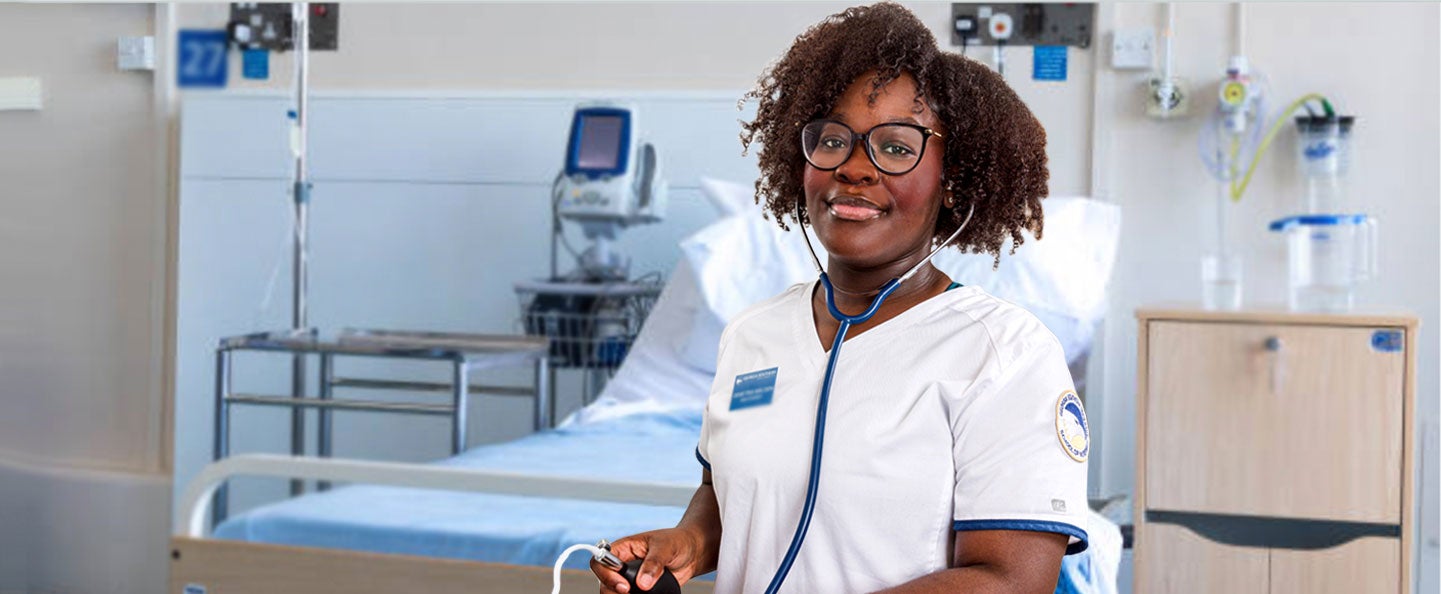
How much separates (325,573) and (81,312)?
1.54 metres

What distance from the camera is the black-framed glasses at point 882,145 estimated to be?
3.33 feet

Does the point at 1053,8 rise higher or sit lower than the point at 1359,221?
higher

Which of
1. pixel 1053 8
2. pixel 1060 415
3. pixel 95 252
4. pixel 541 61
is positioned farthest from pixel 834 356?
pixel 95 252

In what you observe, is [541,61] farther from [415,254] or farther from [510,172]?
[415,254]

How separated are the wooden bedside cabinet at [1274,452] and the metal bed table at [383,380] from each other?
1405mm

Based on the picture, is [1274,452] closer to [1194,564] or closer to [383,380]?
[1194,564]

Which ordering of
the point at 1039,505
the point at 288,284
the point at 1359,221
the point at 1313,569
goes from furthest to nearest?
1. the point at 288,284
2. the point at 1359,221
3. the point at 1313,569
4. the point at 1039,505

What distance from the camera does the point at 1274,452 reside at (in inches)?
96.4

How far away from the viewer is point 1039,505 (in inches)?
35.9

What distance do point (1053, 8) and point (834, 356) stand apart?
227 cm

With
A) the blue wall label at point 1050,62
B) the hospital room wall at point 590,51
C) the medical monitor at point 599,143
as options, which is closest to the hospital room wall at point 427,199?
the hospital room wall at point 590,51

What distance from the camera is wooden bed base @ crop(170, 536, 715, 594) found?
1.87m

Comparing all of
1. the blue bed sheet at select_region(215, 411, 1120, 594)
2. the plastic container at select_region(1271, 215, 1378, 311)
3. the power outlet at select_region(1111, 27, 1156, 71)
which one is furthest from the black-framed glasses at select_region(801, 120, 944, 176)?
the power outlet at select_region(1111, 27, 1156, 71)

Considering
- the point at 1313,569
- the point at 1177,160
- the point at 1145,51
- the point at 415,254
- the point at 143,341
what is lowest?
the point at 1313,569
